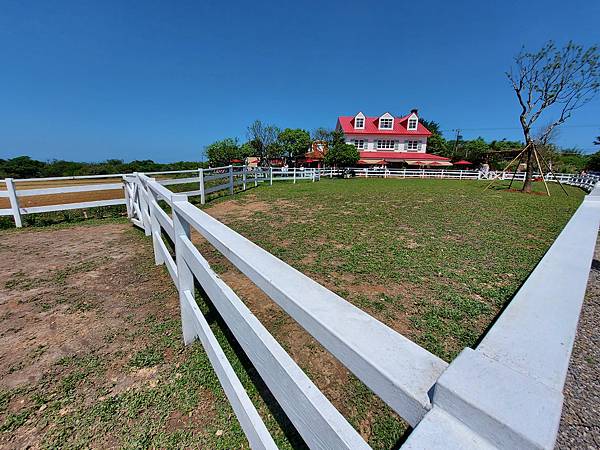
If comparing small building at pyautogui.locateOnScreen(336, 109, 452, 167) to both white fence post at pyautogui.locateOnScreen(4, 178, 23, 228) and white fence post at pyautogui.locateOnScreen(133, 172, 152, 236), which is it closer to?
white fence post at pyautogui.locateOnScreen(133, 172, 152, 236)

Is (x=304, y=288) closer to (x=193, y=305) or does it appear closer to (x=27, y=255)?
(x=193, y=305)

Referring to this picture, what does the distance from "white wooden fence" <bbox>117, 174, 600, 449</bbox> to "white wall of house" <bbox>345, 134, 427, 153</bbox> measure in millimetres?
33147

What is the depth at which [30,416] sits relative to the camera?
170 centimetres

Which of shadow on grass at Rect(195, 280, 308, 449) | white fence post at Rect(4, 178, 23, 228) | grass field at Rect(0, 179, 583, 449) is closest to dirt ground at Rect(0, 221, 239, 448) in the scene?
grass field at Rect(0, 179, 583, 449)

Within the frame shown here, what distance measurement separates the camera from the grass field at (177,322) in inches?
65.6

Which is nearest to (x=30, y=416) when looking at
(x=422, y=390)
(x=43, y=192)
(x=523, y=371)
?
(x=422, y=390)

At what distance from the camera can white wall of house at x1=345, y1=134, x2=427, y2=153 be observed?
3225 centimetres

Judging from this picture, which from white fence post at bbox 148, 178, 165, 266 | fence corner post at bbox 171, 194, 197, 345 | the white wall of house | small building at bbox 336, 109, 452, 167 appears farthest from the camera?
the white wall of house

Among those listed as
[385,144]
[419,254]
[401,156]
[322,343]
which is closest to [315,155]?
[385,144]

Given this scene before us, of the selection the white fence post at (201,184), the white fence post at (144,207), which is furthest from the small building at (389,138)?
the white fence post at (144,207)

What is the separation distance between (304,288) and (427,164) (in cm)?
3331

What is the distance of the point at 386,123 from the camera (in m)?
32.3

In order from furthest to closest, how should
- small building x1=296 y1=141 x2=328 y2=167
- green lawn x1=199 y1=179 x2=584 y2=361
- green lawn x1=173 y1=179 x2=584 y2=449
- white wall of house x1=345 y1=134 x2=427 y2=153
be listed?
small building x1=296 y1=141 x2=328 y2=167
white wall of house x1=345 y1=134 x2=427 y2=153
green lawn x1=199 y1=179 x2=584 y2=361
green lawn x1=173 y1=179 x2=584 y2=449

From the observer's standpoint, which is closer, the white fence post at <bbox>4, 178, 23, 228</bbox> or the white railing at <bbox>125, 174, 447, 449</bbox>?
the white railing at <bbox>125, 174, 447, 449</bbox>
